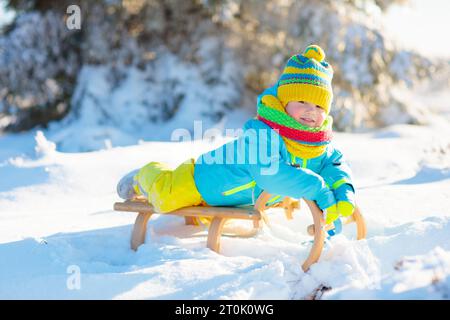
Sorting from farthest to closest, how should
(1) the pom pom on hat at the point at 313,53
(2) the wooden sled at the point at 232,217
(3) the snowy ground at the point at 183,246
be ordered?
(1) the pom pom on hat at the point at 313,53 < (2) the wooden sled at the point at 232,217 < (3) the snowy ground at the point at 183,246

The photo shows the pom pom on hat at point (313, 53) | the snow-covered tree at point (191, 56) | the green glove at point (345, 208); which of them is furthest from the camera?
the snow-covered tree at point (191, 56)

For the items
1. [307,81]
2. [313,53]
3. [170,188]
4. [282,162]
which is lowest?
[170,188]

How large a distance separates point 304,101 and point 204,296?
117 cm

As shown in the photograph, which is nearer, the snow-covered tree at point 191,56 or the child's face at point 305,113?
the child's face at point 305,113

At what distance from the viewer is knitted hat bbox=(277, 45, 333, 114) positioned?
2877 mm

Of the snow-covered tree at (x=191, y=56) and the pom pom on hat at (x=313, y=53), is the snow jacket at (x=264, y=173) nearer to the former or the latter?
the pom pom on hat at (x=313, y=53)

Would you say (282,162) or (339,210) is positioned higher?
(282,162)

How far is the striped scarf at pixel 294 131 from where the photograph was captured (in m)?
2.84

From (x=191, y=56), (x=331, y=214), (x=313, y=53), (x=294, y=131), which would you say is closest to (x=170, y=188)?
(x=294, y=131)

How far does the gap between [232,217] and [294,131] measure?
0.55 metres

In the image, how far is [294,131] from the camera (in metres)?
2.84

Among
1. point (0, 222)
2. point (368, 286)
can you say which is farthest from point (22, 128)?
point (368, 286)

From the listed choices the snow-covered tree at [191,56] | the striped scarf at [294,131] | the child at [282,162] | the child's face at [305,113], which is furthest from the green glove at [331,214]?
the snow-covered tree at [191,56]

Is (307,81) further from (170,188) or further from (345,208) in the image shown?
(170,188)
